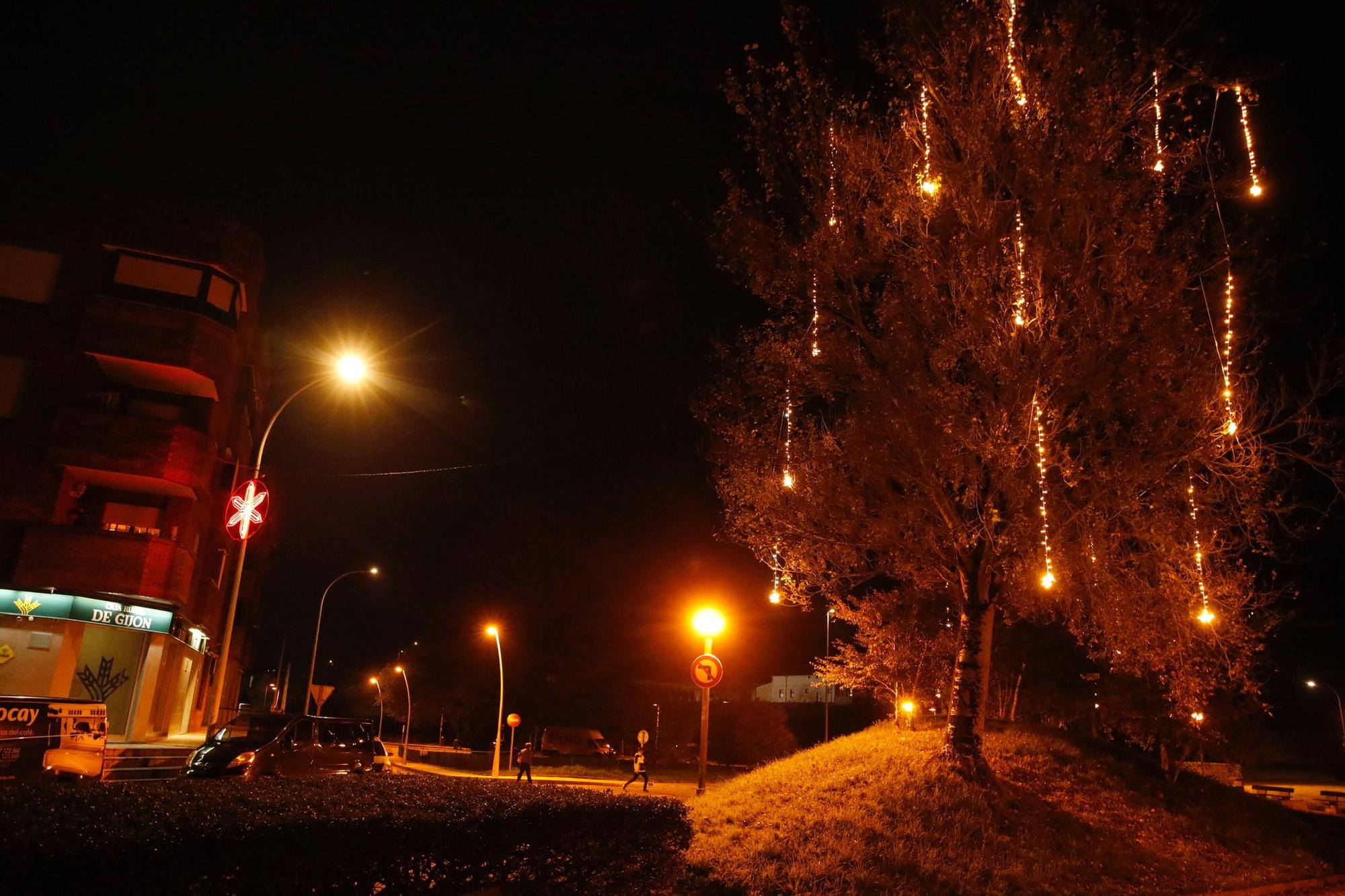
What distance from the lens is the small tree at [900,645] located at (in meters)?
18.2

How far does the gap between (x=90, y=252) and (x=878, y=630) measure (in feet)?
80.1

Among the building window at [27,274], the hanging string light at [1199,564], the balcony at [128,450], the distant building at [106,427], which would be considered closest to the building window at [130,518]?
the distant building at [106,427]

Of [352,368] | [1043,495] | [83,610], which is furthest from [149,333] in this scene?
[1043,495]

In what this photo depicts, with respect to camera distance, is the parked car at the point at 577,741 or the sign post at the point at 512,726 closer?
the sign post at the point at 512,726

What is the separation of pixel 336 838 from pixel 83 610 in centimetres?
2367

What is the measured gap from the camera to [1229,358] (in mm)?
12375

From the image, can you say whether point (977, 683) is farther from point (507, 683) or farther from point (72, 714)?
point (507, 683)

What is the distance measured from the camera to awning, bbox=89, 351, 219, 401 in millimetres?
26141

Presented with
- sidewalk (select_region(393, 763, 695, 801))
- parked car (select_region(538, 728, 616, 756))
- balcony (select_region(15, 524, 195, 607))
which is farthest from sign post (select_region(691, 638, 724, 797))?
parked car (select_region(538, 728, 616, 756))

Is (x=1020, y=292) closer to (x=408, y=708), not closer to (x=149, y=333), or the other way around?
(x=149, y=333)

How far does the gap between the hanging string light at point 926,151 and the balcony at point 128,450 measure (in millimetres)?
22742

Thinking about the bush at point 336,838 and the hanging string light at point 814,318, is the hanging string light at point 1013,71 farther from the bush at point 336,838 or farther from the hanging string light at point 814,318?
the bush at point 336,838

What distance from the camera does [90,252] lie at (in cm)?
2614

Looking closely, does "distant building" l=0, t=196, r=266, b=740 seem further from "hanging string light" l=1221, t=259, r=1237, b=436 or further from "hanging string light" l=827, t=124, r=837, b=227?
"hanging string light" l=1221, t=259, r=1237, b=436
